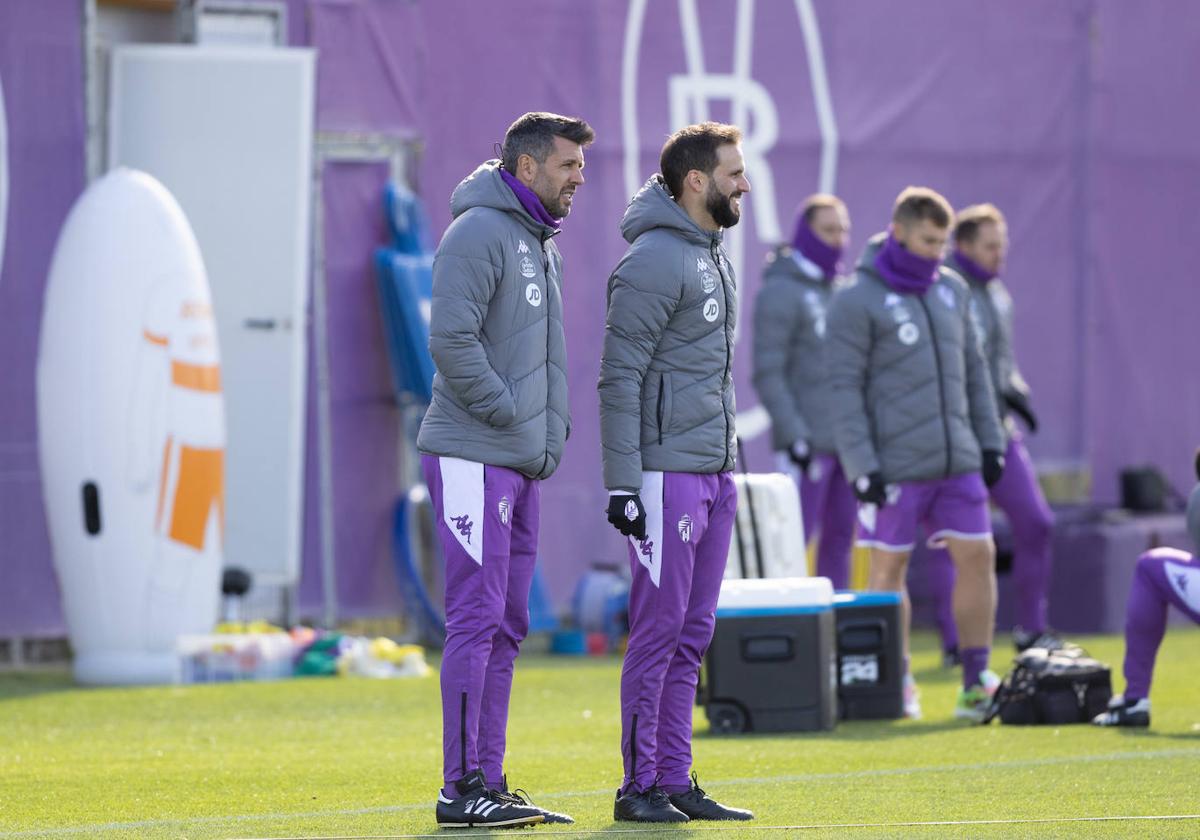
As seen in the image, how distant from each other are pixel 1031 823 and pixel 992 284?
17.0 feet

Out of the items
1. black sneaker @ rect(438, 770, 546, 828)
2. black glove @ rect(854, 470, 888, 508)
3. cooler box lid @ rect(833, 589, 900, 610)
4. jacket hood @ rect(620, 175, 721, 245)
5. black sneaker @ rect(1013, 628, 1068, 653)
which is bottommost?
black sneaker @ rect(1013, 628, 1068, 653)

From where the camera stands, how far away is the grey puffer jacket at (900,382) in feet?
28.2

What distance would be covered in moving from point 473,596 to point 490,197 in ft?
3.20

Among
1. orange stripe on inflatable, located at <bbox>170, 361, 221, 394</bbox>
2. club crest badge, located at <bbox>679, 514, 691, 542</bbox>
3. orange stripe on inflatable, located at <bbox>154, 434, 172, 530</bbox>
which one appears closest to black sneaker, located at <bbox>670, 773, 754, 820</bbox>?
club crest badge, located at <bbox>679, 514, 691, 542</bbox>

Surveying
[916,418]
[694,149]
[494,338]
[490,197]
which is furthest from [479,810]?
[916,418]

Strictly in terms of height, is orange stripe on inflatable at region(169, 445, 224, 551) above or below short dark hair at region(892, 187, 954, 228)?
below

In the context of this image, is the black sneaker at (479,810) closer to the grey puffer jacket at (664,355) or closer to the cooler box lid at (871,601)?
the grey puffer jacket at (664,355)

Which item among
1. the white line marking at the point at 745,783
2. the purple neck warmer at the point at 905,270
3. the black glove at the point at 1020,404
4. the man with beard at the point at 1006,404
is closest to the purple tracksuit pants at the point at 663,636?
the white line marking at the point at 745,783

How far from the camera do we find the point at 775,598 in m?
8.13

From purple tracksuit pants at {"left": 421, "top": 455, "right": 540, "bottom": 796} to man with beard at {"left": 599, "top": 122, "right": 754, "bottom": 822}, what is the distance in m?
0.29

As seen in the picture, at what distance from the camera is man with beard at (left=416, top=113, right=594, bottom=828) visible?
5.72m

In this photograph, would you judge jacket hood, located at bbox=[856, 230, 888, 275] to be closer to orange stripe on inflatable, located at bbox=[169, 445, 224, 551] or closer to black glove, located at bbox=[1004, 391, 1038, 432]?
black glove, located at bbox=[1004, 391, 1038, 432]

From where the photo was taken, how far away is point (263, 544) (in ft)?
37.9

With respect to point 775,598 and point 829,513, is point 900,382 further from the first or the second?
point 829,513
